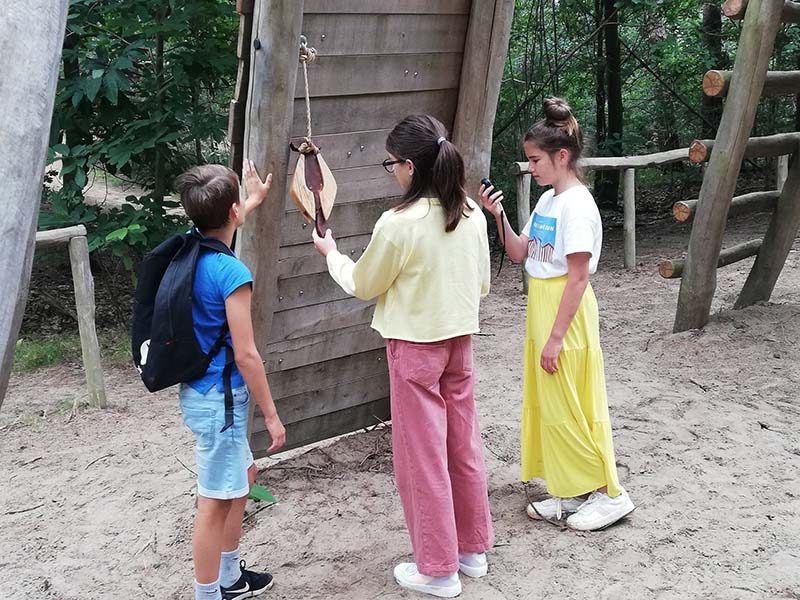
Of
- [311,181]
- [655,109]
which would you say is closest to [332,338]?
[311,181]

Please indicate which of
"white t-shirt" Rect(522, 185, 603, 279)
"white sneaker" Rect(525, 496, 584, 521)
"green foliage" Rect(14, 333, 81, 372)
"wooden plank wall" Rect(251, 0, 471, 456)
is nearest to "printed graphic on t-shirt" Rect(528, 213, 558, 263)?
"white t-shirt" Rect(522, 185, 603, 279)

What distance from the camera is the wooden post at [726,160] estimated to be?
5.01 meters

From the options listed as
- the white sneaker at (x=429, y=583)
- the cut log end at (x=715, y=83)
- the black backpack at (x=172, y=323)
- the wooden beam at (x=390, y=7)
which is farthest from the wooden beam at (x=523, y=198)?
the black backpack at (x=172, y=323)

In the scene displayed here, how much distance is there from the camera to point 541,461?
343 centimetres

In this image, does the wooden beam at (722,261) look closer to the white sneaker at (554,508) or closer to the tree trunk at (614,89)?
the white sneaker at (554,508)

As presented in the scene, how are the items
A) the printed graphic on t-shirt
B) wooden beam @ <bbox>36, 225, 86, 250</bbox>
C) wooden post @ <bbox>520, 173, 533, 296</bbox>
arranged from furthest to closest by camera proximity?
1. wooden post @ <bbox>520, 173, 533, 296</bbox>
2. wooden beam @ <bbox>36, 225, 86, 250</bbox>
3. the printed graphic on t-shirt

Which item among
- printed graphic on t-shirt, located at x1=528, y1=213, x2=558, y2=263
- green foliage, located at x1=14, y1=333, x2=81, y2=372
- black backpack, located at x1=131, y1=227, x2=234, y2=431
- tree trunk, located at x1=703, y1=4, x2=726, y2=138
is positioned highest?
tree trunk, located at x1=703, y1=4, x2=726, y2=138

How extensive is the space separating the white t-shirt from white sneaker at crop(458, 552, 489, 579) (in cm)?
103

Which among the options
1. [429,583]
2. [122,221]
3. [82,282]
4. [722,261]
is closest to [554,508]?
[429,583]

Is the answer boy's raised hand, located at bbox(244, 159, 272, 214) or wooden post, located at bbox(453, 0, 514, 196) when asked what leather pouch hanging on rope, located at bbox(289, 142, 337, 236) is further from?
wooden post, located at bbox(453, 0, 514, 196)

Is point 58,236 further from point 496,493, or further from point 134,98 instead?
point 496,493

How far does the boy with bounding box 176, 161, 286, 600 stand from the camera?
8.13ft

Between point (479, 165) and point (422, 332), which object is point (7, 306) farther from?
point (479, 165)

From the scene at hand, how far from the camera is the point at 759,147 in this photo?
5301 mm
